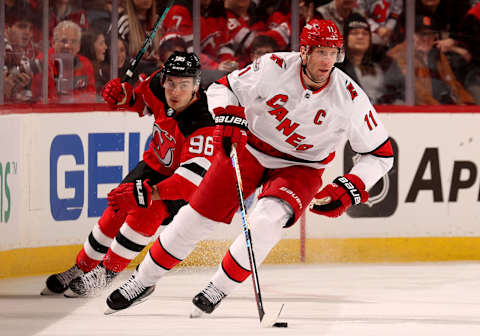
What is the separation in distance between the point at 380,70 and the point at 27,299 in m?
2.91

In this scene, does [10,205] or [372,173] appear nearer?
[372,173]

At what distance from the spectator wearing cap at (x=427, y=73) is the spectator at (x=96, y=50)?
5.63 ft

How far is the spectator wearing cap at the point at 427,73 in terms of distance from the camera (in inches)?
265

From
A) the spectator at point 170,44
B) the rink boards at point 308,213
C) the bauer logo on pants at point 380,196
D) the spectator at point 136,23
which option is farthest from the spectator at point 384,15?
the spectator at point 136,23

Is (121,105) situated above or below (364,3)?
below

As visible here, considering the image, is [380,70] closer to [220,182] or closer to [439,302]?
[439,302]

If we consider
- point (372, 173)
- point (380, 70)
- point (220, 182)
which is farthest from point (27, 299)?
point (380, 70)

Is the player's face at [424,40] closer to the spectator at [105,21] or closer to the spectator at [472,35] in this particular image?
the spectator at [472,35]

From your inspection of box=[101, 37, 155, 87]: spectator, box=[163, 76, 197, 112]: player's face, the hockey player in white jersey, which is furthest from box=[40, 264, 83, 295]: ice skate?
box=[101, 37, 155, 87]: spectator

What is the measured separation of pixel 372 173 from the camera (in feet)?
13.5

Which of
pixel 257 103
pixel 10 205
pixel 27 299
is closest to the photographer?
pixel 257 103

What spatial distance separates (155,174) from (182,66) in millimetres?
479

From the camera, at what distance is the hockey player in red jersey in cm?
434

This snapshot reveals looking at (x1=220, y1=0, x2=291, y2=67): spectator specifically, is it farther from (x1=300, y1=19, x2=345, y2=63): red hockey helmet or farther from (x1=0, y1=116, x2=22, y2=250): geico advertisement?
(x1=300, y1=19, x2=345, y2=63): red hockey helmet
